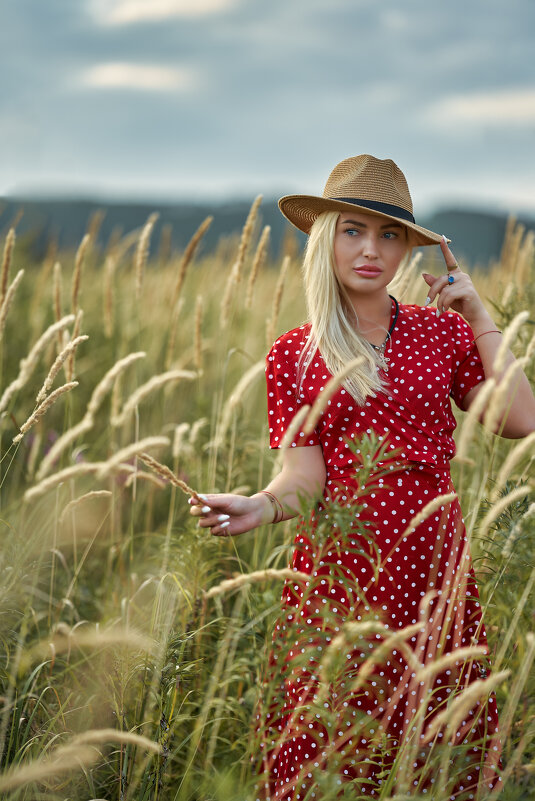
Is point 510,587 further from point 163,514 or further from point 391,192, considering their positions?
point 163,514

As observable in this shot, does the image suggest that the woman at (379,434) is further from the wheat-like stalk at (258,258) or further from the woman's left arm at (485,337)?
the wheat-like stalk at (258,258)

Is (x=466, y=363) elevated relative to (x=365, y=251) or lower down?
lower down

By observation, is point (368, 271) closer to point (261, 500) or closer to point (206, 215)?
point (261, 500)

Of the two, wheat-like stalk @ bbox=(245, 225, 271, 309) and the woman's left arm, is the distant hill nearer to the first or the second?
wheat-like stalk @ bbox=(245, 225, 271, 309)

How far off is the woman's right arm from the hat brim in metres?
0.54

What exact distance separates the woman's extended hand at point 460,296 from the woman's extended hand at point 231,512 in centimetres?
61

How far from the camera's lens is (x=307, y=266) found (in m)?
1.72

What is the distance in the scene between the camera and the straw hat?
5.29 ft

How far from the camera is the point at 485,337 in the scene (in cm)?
164

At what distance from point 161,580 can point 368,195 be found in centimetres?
97

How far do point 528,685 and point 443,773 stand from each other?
2.02ft

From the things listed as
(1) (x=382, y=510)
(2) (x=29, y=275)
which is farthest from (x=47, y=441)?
(2) (x=29, y=275)

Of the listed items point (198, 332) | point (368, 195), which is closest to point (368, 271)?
point (368, 195)

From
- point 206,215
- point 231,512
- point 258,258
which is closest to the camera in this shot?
A: point 231,512
